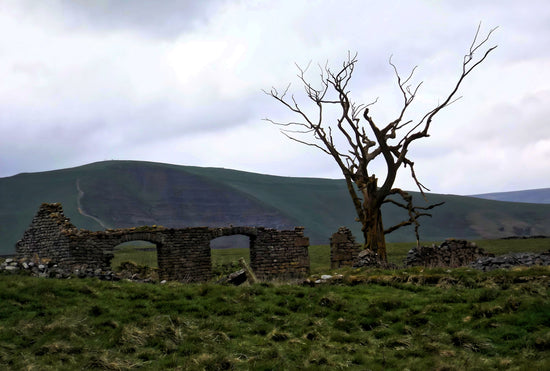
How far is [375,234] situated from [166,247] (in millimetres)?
8696

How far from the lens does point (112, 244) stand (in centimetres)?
2097

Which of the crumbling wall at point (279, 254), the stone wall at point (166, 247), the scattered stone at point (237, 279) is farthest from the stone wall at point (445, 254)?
the scattered stone at point (237, 279)

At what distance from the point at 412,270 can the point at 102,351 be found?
978cm

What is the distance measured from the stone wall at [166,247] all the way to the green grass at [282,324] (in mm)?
5312

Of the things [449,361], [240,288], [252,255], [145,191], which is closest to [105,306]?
[240,288]

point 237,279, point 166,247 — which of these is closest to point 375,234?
point 237,279

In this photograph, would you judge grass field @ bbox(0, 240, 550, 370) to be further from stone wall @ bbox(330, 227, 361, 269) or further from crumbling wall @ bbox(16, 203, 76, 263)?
stone wall @ bbox(330, 227, 361, 269)

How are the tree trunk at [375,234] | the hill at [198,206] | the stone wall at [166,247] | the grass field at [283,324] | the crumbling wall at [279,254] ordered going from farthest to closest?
1. the hill at [198,206]
2. the tree trunk at [375,234]
3. the crumbling wall at [279,254]
4. the stone wall at [166,247]
5. the grass field at [283,324]

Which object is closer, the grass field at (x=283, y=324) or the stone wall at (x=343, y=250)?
the grass field at (x=283, y=324)

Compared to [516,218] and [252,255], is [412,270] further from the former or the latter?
[516,218]

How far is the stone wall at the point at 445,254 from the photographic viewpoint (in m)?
21.5

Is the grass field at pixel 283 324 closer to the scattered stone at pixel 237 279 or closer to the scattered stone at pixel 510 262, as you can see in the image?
the scattered stone at pixel 510 262

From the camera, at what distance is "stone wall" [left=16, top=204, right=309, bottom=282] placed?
20.4m

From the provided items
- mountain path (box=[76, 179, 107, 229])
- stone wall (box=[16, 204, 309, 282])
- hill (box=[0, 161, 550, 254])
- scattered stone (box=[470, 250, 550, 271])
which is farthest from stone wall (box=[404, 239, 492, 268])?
hill (box=[0, 161, 550, 254])
